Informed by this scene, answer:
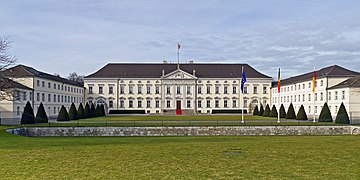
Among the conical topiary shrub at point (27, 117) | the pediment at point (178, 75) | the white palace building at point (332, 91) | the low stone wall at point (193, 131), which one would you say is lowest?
the low stone wall at point (193, 131)

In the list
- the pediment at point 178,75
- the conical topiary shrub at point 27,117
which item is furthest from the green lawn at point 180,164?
the pediment at point 178,75

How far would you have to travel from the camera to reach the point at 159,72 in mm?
73438

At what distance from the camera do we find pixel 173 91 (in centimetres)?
7150

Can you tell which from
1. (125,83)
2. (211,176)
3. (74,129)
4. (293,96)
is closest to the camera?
(211,176)

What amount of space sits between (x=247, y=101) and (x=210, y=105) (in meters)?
7.51

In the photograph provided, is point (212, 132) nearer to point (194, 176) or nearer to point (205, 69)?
point (194, 176)

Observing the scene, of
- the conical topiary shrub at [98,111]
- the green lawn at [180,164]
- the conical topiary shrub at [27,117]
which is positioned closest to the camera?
the green lawn at [180,164]

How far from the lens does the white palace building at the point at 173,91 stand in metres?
70.9

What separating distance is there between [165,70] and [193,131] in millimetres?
46157

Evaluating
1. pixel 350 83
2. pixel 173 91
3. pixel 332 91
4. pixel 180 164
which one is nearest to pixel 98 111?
pixel 173 91

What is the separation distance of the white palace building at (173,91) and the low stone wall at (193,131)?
40.7 meters

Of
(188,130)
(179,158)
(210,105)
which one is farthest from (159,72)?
(179,158)

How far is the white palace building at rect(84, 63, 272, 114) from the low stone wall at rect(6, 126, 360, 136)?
1603 inches

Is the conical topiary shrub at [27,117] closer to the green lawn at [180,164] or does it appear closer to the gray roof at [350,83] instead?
the green lawn at [180,164]
